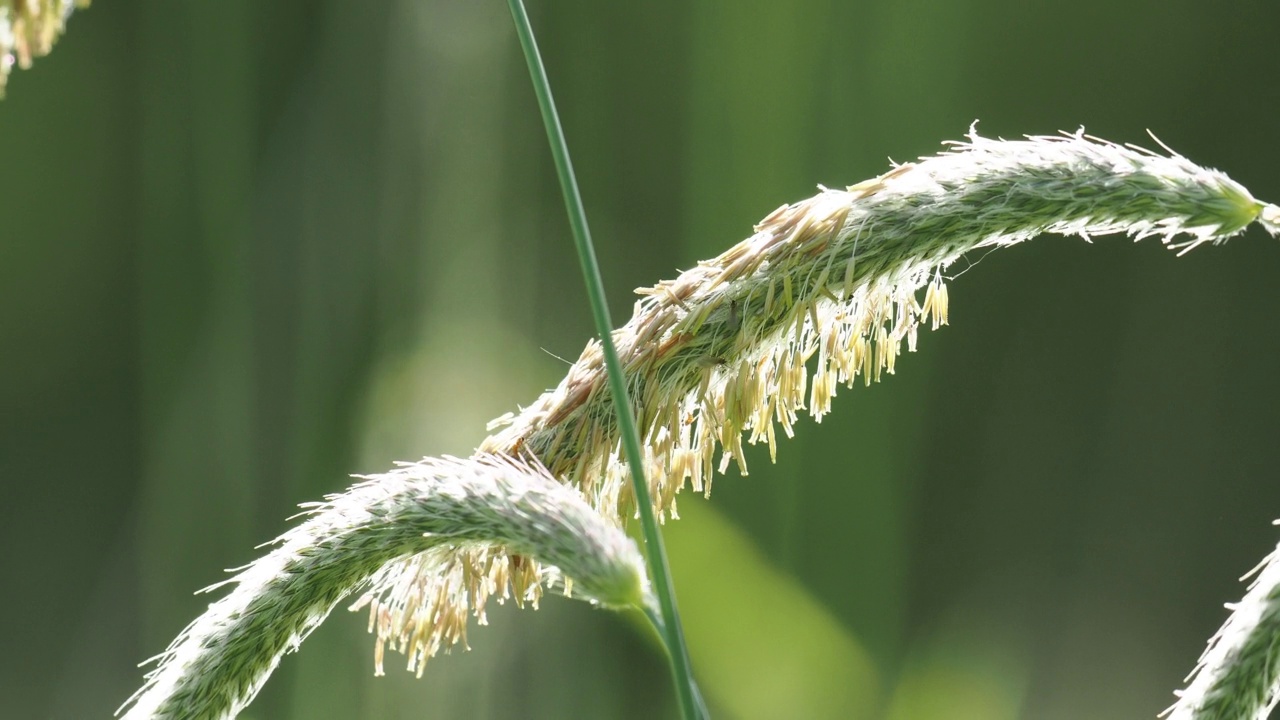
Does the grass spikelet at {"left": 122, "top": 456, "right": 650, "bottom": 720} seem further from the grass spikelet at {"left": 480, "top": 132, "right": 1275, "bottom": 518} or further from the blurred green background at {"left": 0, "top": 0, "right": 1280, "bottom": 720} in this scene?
the blurred green background at {"left": 0, "top": 0, "right": 1280, "bottom": 720}

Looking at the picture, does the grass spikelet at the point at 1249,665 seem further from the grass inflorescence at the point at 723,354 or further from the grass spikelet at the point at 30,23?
the grass spikelet at the point at 30,23

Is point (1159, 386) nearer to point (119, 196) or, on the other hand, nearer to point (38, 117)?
point (119, 196)

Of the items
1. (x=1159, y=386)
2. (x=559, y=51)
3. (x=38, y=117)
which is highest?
(x=38, y=117)

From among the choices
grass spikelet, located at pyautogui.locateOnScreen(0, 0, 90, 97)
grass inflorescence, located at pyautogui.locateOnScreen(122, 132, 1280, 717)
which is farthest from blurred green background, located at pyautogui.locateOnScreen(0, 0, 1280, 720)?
grass spikelet, located at pyautogui.locateOnScreen(0, 0, 90, 97)

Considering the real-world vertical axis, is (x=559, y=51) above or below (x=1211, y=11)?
above

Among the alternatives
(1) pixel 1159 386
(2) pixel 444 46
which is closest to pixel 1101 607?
(1) pixel 1159 386

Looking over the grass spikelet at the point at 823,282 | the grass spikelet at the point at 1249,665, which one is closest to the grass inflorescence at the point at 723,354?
the grass spikelet at the point at 823,282
